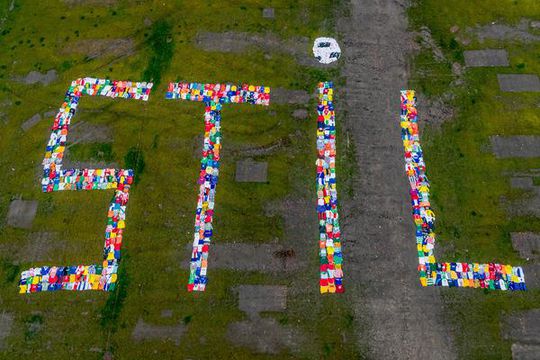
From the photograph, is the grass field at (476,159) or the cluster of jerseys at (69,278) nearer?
the grass field at (476,159)

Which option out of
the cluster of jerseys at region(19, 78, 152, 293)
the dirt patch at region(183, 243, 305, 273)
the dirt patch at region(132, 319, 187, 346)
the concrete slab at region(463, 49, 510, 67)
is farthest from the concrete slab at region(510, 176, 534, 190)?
the cluster of jerseys at region(19, 78, 152, 293)

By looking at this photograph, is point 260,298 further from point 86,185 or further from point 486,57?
point 486,57

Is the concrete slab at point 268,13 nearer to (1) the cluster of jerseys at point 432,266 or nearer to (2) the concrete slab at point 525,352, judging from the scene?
(1) the cluster of jerseys at point 432,266

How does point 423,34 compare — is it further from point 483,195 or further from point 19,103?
point 19,103

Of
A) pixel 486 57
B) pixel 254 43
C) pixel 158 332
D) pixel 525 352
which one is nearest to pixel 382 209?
pixel 525 352

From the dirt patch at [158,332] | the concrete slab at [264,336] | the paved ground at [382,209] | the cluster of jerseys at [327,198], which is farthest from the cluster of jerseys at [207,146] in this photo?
the paved ground at [382,209]

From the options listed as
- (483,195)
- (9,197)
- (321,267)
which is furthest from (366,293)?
(9,197)
